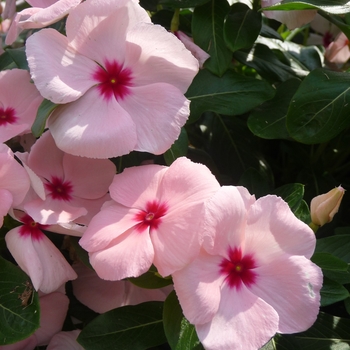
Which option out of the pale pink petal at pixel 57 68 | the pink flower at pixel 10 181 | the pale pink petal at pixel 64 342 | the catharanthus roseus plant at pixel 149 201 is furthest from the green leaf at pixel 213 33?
the pale pink petal at pixel 64 342

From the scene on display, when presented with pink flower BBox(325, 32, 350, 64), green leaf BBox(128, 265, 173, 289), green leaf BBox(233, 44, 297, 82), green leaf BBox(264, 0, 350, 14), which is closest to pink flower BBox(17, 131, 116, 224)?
green leaf BBox(128, 265, 173, 289)

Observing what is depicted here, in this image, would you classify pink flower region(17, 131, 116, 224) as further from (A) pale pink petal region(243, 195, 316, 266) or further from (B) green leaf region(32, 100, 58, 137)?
(A) pale pink petal region(243, 195, 316, 266)

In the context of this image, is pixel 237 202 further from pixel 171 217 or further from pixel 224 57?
pixel 224 57

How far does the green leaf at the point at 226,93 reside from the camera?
2.56 feet

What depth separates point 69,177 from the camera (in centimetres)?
69

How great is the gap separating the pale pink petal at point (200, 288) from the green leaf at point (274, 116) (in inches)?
12.0

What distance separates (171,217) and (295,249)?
0.14 m

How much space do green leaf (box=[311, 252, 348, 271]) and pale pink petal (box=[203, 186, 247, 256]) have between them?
142 millimetres

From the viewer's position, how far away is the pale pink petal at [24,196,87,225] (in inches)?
23.8

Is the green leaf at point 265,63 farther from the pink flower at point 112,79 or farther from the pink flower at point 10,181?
the pink flower at point 10,181

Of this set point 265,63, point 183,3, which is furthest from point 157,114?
point 265,63

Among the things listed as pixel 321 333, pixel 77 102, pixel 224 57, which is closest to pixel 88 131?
pixel 77 102

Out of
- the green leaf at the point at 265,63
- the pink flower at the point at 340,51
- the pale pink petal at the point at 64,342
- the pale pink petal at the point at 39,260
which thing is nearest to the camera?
the pale pink petal at the point at 39,260

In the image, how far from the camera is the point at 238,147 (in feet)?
3.29
